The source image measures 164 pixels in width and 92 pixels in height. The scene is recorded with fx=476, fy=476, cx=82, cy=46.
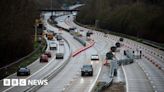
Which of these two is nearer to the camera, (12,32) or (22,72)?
(22,72)

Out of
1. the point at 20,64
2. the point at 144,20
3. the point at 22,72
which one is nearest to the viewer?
the point at 22,72

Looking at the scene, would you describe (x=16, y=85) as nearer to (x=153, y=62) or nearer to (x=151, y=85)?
(x=151, y=85)

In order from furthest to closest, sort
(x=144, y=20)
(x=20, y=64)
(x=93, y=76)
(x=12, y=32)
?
(x=144, y=20) → (x=20, y=64) → (x=12, y=32) → (x=93, y=76)

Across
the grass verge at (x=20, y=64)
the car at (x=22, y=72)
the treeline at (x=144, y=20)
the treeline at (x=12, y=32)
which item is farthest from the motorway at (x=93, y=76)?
the treeline at (x=144, y=20)

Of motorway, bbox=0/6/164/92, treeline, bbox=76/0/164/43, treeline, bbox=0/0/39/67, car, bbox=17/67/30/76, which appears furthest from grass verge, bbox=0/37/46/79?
treeline, bbox=76/0/164/43

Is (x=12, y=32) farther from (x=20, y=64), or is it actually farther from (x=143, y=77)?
(x=143, y=77)

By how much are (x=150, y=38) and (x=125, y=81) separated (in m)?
94.2

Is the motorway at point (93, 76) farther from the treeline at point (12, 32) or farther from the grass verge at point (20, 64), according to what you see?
the treeline at point (12, 32)

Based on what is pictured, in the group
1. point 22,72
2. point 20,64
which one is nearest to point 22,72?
point 22,72

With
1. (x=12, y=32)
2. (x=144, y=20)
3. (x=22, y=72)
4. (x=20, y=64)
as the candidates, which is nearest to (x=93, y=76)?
(x=22, y=72)

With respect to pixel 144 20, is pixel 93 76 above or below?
below

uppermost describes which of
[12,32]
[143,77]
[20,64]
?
[12,32]

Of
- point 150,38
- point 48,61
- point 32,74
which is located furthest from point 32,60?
point 150,38

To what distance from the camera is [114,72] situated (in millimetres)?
67875
